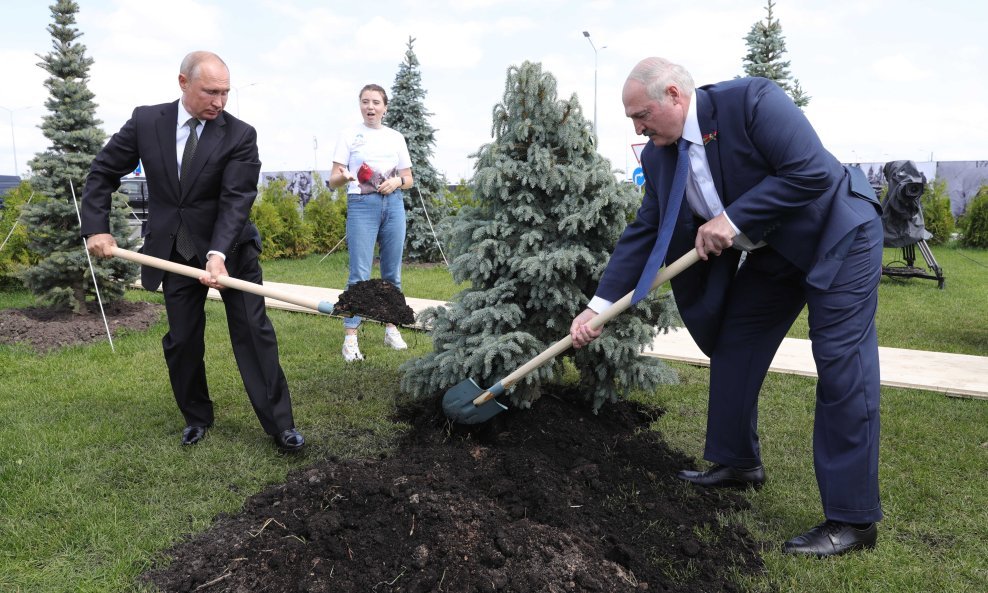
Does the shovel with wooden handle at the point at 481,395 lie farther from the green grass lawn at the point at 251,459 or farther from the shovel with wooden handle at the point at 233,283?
the shovel with wooden handle at the point at 233,283

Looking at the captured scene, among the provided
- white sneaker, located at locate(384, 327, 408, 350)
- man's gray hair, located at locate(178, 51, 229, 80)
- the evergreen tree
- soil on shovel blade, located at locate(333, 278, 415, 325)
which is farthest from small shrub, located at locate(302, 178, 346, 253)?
man's gray hair, located at locate(178, 51, 229, 80)

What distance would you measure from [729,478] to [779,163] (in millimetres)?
1748

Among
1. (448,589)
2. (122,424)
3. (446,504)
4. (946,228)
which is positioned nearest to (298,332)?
(122,424)

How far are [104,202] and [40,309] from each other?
471cm

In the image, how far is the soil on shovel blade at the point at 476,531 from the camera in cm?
275

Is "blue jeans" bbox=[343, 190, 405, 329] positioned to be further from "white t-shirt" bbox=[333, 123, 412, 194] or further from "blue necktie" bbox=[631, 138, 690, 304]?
"blue necktie" bbox=[631, 138, 690, 304]

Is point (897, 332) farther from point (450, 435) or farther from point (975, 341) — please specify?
point (450, 435)

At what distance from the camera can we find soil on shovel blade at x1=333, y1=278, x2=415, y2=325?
4.49m

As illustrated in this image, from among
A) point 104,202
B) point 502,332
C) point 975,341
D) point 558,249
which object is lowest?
point 975,341

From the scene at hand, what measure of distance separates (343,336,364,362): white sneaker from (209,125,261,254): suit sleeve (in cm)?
226

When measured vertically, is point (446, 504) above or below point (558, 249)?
below

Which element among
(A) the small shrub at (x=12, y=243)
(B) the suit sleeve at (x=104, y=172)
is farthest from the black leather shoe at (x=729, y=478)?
(A) the small shrub at (x=12, y=243)

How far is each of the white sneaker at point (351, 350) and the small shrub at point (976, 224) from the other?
56.7 feet

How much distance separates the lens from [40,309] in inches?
315
